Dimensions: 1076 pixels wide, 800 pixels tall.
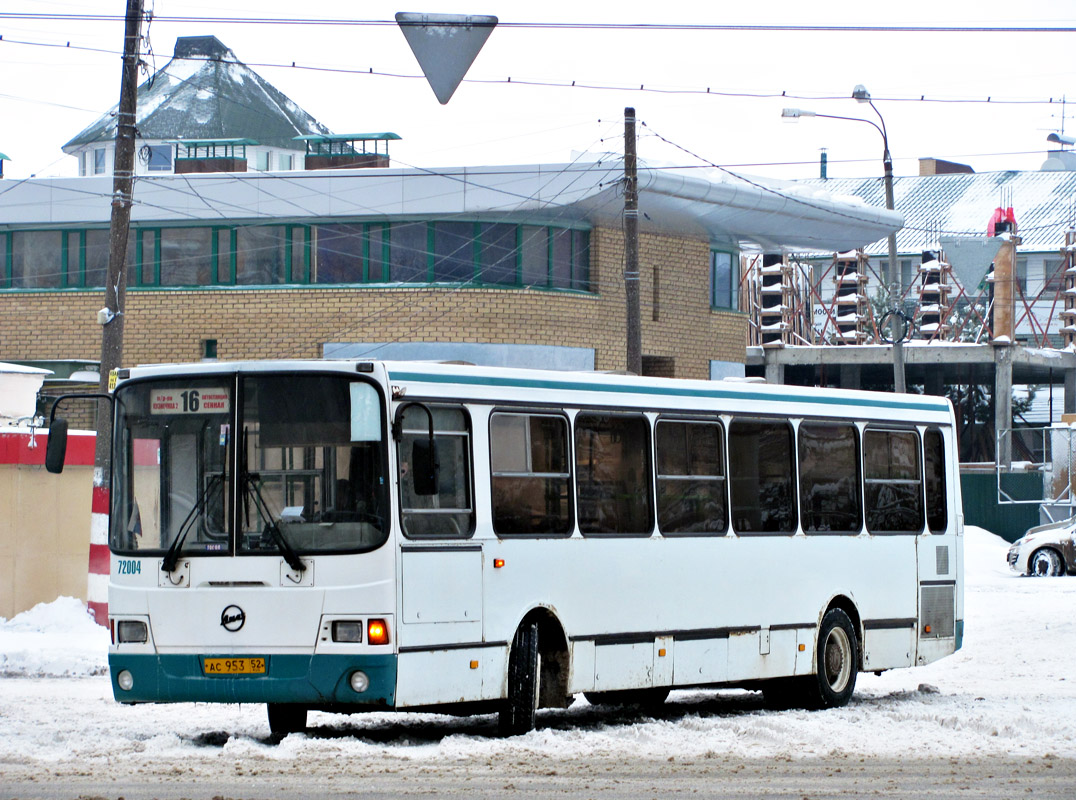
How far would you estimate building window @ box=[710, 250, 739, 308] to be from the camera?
1508 inches

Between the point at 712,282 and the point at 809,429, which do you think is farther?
the point at 712,282

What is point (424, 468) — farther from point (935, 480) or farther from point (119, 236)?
point (119, 236)

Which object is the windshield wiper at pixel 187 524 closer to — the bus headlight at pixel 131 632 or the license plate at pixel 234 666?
the bus headlight at pixel 131 632

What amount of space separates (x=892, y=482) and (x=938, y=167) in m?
82.3

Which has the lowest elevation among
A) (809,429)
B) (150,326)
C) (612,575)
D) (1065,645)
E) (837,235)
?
(1065,645)

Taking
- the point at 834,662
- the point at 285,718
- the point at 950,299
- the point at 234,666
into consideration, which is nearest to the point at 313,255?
the point at 834,662

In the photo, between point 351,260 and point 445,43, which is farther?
point 351,260

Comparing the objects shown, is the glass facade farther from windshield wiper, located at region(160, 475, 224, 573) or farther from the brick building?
windshield wiper, located at region(160, 475, 224, 573)

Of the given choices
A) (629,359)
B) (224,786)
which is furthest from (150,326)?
(224,786)

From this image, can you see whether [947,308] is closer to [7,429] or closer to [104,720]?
[7,429]

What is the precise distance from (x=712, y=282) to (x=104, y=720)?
2735 centimetres

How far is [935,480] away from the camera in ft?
51.4

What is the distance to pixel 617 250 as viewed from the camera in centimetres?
3453

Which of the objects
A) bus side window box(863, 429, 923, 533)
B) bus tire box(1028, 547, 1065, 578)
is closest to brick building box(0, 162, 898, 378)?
bus tire box(1028, 547, 1065, 578)
